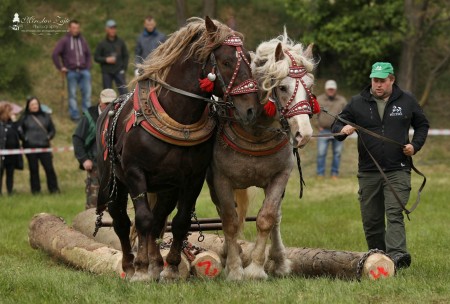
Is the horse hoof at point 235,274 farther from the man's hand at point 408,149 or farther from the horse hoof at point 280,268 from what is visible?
the man's hand at point 408,149

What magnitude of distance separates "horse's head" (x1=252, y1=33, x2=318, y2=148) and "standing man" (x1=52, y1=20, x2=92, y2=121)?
13.3 meters

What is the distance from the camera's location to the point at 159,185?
349 inches

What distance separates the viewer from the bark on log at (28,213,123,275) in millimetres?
10055

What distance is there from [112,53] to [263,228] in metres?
14.0

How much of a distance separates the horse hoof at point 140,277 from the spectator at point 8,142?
34.8 feet

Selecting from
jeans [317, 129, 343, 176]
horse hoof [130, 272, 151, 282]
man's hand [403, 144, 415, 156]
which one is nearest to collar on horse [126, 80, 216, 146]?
horse hoof [130, 272, 151, 282]

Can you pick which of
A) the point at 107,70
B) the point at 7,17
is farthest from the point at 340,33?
the point at 7,17

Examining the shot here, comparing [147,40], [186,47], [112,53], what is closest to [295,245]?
[186,47]

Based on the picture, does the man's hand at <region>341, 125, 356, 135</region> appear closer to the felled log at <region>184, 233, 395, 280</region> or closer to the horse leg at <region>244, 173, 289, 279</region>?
the horse leg at <region>244, 173, 289, 279</region>

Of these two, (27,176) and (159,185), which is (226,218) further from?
(27,176)

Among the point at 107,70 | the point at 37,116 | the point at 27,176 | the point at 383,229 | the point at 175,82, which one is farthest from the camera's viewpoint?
the point at 107,70

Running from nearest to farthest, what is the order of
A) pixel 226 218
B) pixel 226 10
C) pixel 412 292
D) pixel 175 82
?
pixel 412 292 → pixel 175 82 → pixel 226 218 → pixel 226 10

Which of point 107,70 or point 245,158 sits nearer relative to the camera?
point 245,158

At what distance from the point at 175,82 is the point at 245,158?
1019mm
